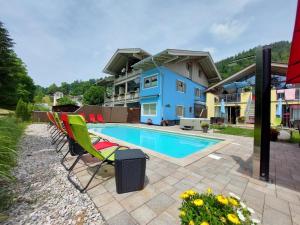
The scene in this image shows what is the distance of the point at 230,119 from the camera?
18.2m

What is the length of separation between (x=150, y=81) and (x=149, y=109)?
9.84 ft

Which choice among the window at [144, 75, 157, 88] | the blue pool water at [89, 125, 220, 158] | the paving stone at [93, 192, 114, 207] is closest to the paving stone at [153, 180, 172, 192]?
the paving stone at [93, 192, 114, 207]

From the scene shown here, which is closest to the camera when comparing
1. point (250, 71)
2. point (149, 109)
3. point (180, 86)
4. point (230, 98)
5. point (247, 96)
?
point (149, 109)

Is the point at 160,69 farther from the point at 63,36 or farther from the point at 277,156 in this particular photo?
the point at 277,156

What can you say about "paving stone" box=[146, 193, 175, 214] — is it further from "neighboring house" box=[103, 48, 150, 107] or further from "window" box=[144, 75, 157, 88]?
"neighboring house" box=[103, 48, 150, 107]

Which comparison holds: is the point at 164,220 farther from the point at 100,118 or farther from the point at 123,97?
the point at 123,97

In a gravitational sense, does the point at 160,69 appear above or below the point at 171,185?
above

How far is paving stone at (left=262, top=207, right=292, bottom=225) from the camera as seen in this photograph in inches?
72.5

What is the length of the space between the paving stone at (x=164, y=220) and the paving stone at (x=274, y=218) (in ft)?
3.72

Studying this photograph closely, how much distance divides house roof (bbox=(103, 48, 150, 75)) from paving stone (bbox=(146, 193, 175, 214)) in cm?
1622

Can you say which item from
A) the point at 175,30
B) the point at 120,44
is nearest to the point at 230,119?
the point at 175,30

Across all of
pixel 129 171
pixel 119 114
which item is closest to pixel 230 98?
pixel 119 114

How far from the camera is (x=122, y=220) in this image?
5.92ft

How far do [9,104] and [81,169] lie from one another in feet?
87.5
